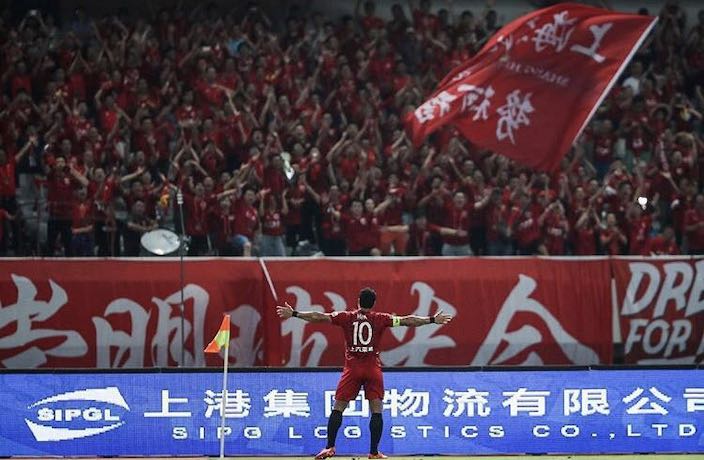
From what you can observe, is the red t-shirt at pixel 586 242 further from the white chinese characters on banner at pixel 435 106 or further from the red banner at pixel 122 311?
the red banner at pixel 122 311

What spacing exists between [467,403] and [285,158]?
7.49 meters

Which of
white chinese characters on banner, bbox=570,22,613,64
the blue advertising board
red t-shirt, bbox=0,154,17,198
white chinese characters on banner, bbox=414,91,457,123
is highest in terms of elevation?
white chinese characters on banner, bbox=570,22,613,64

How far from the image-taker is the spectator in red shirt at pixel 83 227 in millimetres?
23719

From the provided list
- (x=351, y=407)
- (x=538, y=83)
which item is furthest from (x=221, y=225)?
(x=351, y=407)

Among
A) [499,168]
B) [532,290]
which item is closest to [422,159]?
[499,168]

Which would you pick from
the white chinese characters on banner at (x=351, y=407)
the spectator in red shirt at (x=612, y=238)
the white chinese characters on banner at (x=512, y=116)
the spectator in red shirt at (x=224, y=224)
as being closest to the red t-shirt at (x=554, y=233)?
the spectator in red shirt at (x=612, y=238)

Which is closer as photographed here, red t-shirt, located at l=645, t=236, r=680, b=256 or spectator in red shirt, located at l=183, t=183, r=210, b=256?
spectator in red shirt, located at l=183, t=183, r=210, b=256

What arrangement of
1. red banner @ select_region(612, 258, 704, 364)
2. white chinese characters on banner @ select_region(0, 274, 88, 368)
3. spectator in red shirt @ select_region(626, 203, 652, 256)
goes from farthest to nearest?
spectator in red shirt @ select_region(626, 203, 652, 256)
red banner @ select_region(612, 258, 704, 364)
white chinese characters on banner @ select_region(0, 274, 88, 368)

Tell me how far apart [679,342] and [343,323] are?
307 inches

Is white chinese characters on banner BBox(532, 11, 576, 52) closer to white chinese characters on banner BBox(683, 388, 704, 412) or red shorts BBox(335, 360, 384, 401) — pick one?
white chinese characters on banner BBox(683, 388, 704, 412)

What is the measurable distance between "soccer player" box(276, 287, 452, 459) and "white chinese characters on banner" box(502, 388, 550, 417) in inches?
74.6

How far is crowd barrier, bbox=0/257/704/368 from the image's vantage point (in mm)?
22266

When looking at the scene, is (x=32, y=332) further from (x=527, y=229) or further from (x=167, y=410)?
(x=527, y=229)

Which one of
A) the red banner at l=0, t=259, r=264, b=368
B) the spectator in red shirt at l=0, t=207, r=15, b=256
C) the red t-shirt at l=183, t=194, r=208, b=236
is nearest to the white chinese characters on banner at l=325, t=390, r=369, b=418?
the red banner at l=0, t=259, r=264, b=368
